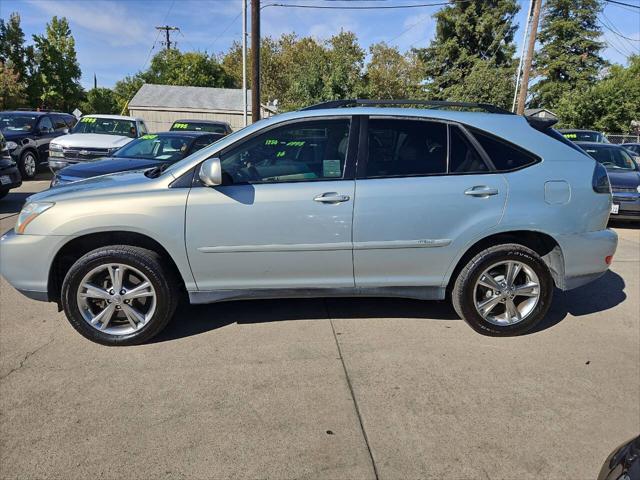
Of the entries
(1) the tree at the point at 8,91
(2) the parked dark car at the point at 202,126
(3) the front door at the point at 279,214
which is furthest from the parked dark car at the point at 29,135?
(1) the tree at the point at 8,91

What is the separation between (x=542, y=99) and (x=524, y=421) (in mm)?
46489

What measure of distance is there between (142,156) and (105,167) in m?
0.96

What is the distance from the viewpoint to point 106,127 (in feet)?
39.3

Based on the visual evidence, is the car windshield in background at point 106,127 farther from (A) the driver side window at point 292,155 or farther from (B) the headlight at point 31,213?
(A) the driver side window at point 292,155

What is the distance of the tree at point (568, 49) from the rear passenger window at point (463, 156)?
43.0 meters

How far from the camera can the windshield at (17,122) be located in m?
13.0

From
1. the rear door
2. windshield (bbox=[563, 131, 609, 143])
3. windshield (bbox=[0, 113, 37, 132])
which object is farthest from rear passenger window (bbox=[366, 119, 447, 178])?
windshield (bbox=[563, 131, 609, 143])

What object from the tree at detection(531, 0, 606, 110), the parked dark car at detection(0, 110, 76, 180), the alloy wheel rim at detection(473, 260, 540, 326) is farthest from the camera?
the tree at detection(531, 0, 606, 110)

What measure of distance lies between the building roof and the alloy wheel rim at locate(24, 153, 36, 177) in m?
25.7

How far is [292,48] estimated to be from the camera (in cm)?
4494

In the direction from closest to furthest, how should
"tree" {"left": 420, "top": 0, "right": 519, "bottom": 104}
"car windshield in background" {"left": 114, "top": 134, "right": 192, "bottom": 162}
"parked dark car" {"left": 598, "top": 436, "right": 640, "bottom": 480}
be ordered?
"parked dark car" {"left": 598, "top": 436, "right": 640, "bottom": 480} → "car windshield in background" {"left": 114, "top": 134, "right": 192, "bottom": 162} → "tree" {"left": 420, "top": 0, "right": 519, "bottom": 104}

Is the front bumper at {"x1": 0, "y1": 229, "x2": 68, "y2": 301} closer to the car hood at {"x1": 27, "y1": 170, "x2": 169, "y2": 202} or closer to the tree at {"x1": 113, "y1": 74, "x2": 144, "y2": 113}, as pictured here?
the car hood at {"x1": 27, "y1": 170, "x2": 169, "y2": 202}

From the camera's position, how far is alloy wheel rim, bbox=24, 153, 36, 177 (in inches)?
483

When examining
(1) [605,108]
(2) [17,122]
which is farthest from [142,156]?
(1) [605,108]
